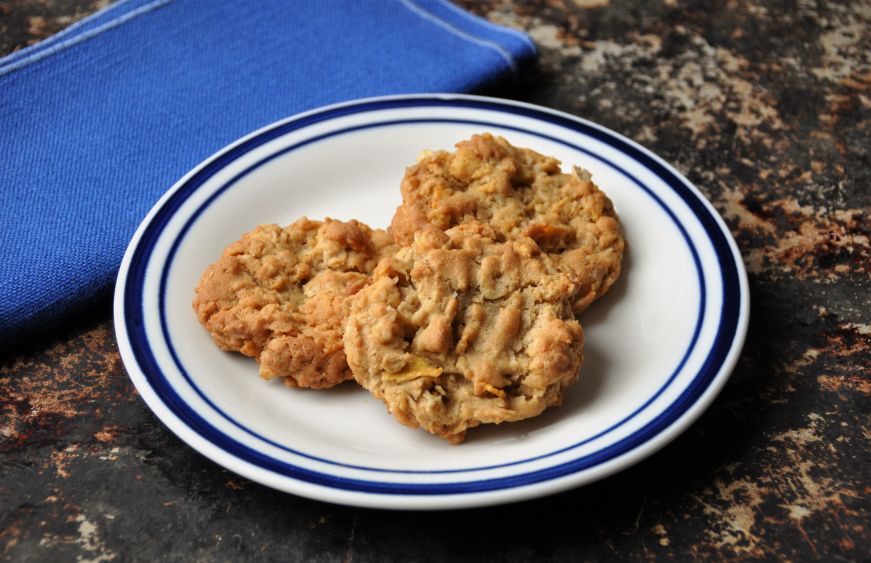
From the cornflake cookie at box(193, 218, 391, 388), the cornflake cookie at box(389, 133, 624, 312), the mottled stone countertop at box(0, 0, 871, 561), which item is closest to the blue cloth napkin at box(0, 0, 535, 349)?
the mottled stone countertop at box(0, 0, 871, 561)

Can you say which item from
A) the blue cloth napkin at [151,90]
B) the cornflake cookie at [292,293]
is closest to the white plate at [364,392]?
the cornflake cookie at [292,293]

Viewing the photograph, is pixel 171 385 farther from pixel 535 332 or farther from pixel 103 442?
pixel 535 332

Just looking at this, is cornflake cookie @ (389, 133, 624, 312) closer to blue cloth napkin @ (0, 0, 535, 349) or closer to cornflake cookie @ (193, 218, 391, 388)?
cornflake cookie @ (193, 218, 391, 388)

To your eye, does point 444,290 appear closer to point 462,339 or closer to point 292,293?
point 462,339

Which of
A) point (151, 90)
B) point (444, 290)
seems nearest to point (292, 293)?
point (444, 290)

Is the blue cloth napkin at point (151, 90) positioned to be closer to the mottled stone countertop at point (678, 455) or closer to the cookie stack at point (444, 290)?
the mottled stone countertop at point (678, 455)

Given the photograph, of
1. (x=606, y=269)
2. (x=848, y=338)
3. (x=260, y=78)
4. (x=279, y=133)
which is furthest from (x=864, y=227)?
(x=260, y=78)
